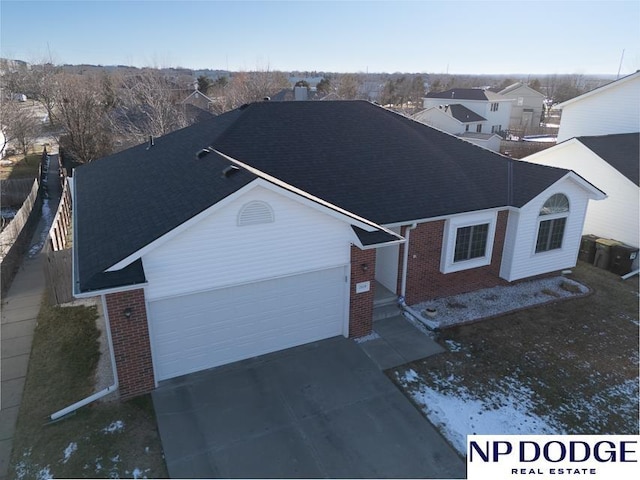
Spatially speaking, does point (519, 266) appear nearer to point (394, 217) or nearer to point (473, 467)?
point (394, 217)

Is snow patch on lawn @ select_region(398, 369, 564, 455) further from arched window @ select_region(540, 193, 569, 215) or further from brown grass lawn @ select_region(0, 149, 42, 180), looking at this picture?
brown grass lawn @ select_region(0, 149, 42, 180)

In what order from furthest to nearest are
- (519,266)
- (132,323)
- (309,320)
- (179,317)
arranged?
(519,266) < (309,320) < (179,317) < (132,323)

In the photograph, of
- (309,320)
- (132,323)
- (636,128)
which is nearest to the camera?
(132,323)

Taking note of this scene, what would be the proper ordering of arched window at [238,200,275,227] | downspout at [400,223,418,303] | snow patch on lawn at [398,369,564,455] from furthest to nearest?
downspout at [400,223,418,303]
arched window at [238,200,275,227]
snow patch on lawn at [398,369,564,455]

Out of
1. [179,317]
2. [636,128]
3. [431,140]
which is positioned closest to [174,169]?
[179,317]

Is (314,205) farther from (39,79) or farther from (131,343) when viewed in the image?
(39,79)

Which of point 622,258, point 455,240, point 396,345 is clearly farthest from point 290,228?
point 622,258

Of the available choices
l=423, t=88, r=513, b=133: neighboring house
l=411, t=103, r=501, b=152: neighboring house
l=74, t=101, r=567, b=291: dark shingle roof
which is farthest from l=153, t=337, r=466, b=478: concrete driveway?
l=423, t=88, r=513, b=133: neighboring house

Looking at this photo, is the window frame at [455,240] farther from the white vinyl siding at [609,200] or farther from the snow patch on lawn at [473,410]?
the white vinyl siding at [609,200]
